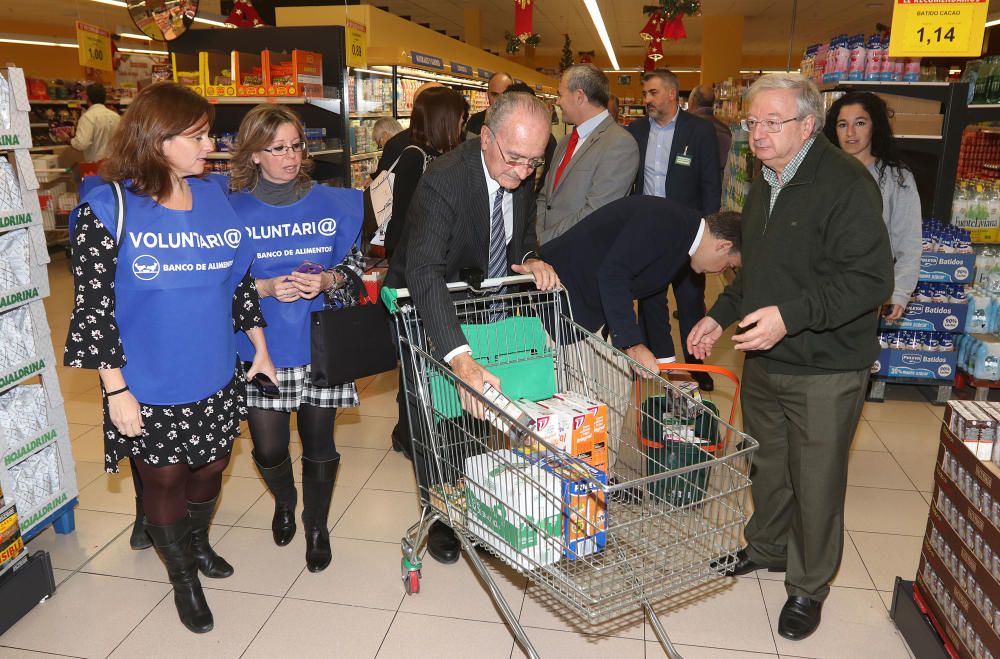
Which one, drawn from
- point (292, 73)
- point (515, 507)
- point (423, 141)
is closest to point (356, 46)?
point (292, 73)

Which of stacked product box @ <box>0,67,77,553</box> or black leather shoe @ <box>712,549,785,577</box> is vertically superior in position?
stacked product box @ <box>0,67,77,553</box>

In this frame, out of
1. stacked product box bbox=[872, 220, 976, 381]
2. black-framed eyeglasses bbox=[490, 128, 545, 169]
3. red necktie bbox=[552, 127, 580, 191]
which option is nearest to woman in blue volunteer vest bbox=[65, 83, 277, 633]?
black-framed eyeglasses bbox=[490, 128, 545, 169]

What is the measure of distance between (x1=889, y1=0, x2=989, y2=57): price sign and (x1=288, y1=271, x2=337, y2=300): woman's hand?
363 cm

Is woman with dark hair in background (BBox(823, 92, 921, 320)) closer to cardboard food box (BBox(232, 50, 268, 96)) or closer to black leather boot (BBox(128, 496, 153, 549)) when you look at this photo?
black leather boot (BBox(128, 496, 153, 549))

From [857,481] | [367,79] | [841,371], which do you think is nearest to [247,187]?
[841,371]

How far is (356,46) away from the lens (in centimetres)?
650

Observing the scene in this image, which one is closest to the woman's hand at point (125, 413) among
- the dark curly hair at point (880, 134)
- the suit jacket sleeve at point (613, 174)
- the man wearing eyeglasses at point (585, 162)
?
the man wearing eyeglasses at point (585, 162)

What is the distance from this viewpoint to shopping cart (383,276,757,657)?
188 centimetres

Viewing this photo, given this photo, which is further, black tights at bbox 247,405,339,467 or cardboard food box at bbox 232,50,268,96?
cardboard food box at bbox 232,50,268,96

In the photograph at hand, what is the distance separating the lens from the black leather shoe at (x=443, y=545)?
3090 mm

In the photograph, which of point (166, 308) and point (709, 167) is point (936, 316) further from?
point (166, 308)

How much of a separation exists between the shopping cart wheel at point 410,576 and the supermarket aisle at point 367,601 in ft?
0.13

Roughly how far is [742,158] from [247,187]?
527cm

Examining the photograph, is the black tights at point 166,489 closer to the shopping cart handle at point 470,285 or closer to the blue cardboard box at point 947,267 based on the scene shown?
the shopping cart handle at point 470,285
